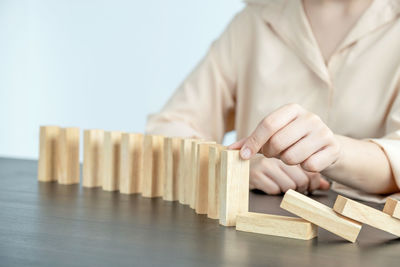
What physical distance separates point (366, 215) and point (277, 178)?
37cm

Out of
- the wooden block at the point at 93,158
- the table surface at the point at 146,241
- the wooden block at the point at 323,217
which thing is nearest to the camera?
the table surface at the point at 146,241

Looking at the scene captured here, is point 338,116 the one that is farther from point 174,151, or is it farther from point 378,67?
point 174,151

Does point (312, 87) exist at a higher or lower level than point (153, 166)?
higher

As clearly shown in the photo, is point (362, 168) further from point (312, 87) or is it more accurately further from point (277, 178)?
point (312, 87)

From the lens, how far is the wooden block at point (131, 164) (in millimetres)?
1066

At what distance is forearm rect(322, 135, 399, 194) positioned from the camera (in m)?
0.99

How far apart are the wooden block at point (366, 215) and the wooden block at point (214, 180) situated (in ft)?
0.60

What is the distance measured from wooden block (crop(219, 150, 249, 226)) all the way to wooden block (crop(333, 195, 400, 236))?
5.5 inches

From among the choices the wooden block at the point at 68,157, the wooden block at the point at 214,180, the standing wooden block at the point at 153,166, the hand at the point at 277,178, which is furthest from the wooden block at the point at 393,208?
the wooden block at the point at 68,157

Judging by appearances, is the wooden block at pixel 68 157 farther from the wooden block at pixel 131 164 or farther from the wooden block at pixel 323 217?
the wooden block at pixel 323 217

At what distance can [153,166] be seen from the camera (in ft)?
3.45

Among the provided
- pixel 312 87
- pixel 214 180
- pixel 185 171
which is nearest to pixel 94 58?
pixel 312 87

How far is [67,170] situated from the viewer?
3.84ft

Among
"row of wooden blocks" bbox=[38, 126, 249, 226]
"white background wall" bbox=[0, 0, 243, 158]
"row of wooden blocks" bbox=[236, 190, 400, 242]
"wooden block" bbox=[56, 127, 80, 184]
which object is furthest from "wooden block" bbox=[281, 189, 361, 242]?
"white background wall" bbox=[0, 0, 243, 158]
